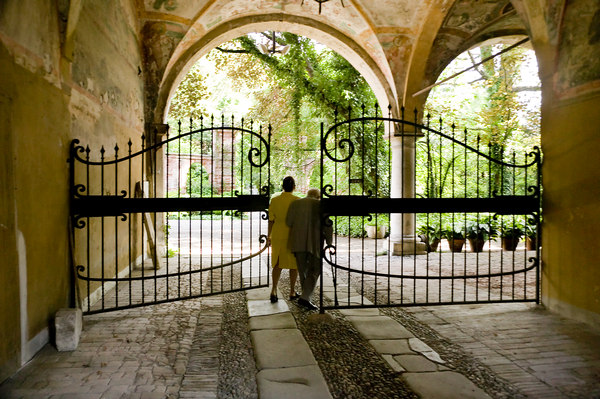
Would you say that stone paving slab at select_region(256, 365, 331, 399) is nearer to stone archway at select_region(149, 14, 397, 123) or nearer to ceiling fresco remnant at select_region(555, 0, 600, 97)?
ceiling fresco remnant at select_region(555, 0, 600, 97)

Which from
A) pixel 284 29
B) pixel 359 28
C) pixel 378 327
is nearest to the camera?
pixel 378 327

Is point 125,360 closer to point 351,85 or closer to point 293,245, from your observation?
point 293,245

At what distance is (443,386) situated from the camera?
9.70 ft

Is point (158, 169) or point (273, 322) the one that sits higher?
point (158, 169)

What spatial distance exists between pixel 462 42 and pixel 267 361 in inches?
321

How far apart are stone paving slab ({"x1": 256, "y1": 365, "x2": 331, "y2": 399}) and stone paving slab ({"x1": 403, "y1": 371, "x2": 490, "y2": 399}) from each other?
A: 2.23ft

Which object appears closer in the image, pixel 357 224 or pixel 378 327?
pixel 378 327

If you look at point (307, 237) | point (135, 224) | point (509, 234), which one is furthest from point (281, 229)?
point (509, 234)

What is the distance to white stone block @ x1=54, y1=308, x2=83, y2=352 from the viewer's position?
3646 millimetres

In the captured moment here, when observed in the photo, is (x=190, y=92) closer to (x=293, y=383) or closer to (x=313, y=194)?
(x=313, y=194)

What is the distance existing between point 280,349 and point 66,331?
1.96 meters

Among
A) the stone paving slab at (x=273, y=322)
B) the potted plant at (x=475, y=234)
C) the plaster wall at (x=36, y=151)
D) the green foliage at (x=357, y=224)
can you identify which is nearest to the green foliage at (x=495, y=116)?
the green foliage at (x=357, y=224)

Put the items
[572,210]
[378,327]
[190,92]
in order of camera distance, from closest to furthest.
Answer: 1. [378,327]
2. [572,210]
3. [190,92]

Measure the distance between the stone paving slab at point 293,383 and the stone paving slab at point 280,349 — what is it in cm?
11
